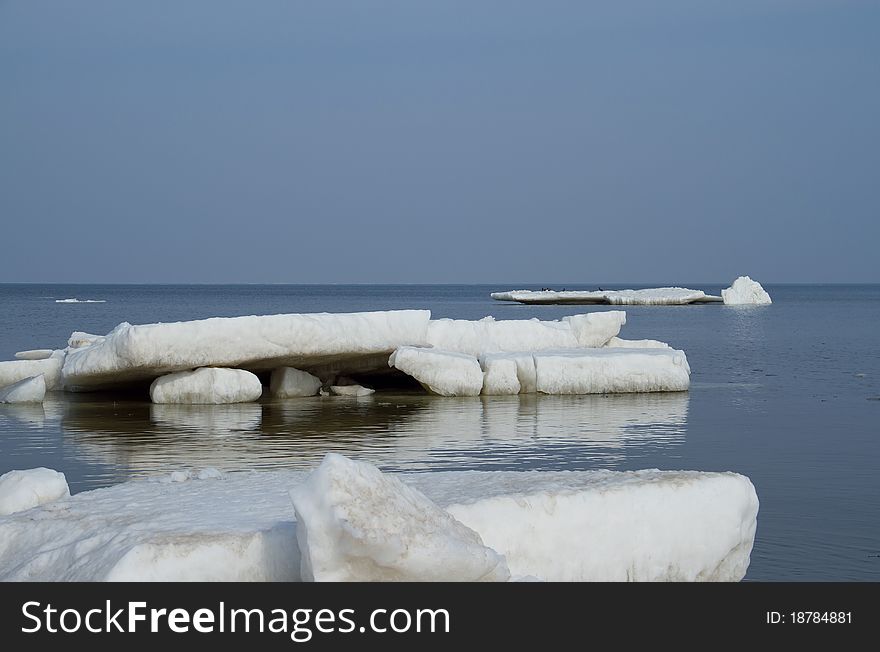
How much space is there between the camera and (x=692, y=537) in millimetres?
6270

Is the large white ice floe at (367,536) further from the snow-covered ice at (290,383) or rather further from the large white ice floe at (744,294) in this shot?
the large white ice floe at (744,294)

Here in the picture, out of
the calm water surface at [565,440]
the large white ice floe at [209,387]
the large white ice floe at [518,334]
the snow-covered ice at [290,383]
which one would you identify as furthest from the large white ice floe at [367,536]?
the large white ice floe at [518,334]

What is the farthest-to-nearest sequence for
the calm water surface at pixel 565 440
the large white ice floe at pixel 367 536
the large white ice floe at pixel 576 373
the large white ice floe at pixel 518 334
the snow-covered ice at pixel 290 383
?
the large white ice floe at pixel 518 334, the snow-covered ice at pixel 290 383, the large white ice floe at pixel 576 373, the calm water surface at pixel 565 440, the large white ice floe at pixel 367 536

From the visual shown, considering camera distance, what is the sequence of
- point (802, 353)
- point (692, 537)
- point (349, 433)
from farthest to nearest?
1. point (802, 353)
2. point (349, 433)
3. point (692, 537)

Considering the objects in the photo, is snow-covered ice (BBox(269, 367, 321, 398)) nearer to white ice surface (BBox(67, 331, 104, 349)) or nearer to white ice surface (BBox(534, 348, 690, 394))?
white ice surface (BBox(534, 348, 690, 394))

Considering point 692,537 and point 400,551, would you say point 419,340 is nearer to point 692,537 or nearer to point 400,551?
point 692,537

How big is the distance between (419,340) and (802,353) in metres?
15.4

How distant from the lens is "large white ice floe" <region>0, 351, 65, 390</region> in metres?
17.7

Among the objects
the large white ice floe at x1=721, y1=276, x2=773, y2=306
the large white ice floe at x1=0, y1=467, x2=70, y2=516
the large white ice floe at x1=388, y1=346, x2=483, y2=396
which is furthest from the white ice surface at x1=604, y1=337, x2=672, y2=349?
the large white ice floe at x1=721, y1=276, x2=773, y2=306

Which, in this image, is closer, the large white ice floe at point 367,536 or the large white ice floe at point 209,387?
the large white ice floe at point 367,536

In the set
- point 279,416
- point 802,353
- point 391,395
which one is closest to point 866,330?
point 802,353

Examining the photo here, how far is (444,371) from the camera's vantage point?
55.6 feet

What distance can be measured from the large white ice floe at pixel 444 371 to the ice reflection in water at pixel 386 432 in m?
0.26

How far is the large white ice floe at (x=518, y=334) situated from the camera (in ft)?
60.9
